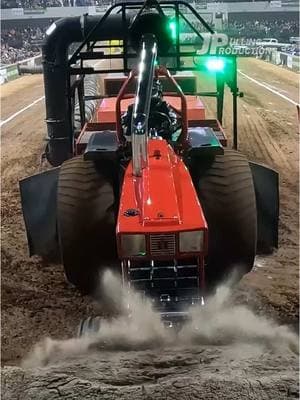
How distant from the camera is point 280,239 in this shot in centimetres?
716

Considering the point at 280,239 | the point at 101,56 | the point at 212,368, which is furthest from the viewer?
the point at 280,239

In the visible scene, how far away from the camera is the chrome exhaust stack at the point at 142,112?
4184 millimetres

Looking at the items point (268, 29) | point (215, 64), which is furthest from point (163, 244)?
point (268, 29)

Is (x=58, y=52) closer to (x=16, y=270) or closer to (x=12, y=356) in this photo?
(x=16, y=270)

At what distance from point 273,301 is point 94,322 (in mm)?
1773

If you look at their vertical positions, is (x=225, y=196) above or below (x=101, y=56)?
below

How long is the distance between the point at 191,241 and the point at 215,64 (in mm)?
3947

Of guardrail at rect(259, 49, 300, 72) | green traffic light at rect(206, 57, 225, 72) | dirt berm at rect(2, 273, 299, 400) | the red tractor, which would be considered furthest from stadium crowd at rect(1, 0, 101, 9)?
dirt berm at rect(2, 273, 299, 400)

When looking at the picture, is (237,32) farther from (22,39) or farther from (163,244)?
(163,244)

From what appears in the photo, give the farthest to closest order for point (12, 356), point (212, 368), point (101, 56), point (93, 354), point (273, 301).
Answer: point (101, 56)
point (273, 301)
point (12, 356)
point (93, 354)
point (212, 368)

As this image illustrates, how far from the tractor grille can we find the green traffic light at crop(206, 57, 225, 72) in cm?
368

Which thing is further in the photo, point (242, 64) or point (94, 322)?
point (242, 64)

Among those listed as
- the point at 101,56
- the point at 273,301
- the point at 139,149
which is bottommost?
the point at 273,301

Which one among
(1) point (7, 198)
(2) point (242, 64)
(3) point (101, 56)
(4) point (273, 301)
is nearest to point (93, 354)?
(4) point (273, 301)
